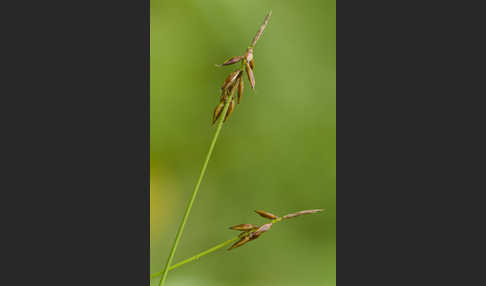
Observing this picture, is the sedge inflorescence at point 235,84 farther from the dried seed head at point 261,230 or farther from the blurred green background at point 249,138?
the blurred green background at point 249,138

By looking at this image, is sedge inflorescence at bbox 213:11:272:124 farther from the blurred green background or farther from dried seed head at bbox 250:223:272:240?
the blurred green background

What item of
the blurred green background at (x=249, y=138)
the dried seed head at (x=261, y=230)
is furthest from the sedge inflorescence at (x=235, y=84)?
the blurred green background at (x=249, y=138)

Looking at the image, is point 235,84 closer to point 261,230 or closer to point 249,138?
point 261,230

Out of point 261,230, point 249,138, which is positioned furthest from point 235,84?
point 249,138

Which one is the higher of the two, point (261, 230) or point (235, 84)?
point (235, 84)

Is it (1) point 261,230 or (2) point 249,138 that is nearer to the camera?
(1) point 261,230

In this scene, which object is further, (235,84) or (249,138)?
(249,138)

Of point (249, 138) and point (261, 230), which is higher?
point (249, 138)

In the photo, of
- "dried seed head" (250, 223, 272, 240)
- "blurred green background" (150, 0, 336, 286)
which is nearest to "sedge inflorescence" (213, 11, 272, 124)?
"dried seed head" (250, 223, 272, 240)

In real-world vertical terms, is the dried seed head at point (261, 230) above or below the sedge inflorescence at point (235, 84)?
below
